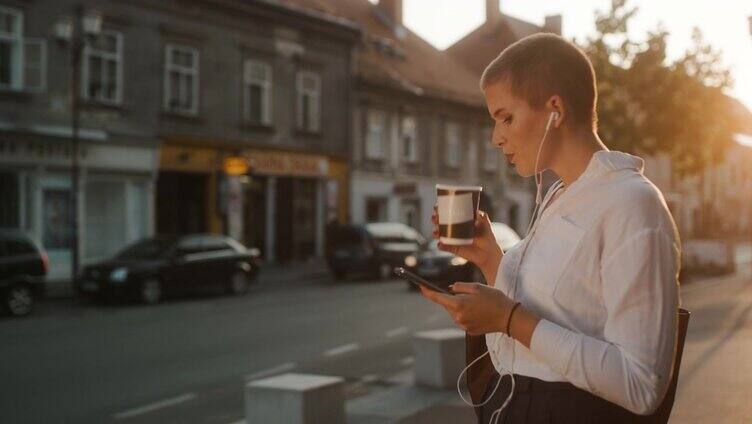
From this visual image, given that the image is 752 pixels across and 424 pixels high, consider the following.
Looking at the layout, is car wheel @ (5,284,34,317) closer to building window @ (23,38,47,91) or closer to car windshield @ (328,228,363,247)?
building window @ (23,38,47,91)

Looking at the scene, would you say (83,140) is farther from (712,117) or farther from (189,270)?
(712,117)

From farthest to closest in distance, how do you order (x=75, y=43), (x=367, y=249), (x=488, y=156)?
(x=488, y=156) → (x=367, y=249) → (x=75, y=43)

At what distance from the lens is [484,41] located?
56.4m

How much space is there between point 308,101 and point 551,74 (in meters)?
32.6

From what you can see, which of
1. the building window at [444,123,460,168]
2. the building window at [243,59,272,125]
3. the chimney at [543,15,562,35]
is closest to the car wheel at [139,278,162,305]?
the chimney at [543,15,562,35]

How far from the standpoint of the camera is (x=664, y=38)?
78.0 ft

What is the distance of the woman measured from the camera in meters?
2.09

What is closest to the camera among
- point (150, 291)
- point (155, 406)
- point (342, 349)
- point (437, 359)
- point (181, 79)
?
point (437, 359)

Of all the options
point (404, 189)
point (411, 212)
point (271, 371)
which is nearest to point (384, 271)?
point (404, 189)

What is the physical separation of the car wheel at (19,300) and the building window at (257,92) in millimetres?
14660

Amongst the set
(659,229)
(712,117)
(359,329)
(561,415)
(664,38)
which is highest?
(664,38)

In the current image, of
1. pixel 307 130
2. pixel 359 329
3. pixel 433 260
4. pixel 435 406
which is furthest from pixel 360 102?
pixel 435 406

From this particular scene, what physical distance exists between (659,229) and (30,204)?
77.5ft

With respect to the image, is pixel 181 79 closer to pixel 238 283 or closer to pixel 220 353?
pixel 238 283
